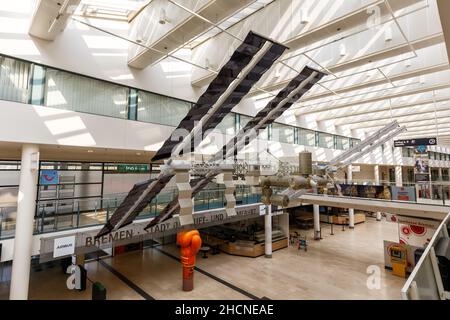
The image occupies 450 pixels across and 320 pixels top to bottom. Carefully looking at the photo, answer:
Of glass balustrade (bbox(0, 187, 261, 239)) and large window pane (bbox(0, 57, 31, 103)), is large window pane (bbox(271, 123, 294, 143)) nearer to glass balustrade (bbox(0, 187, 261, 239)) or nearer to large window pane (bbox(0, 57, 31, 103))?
glass balustrade (bbox(0, 187, 261, 239))

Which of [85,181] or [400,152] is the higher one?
[400,152]

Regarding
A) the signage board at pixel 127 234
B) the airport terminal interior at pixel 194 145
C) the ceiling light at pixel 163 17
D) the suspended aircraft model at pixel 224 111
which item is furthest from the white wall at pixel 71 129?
the ceiling light at pixel 163 17

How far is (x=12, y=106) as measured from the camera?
7785 mm

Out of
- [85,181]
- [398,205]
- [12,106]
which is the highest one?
[12,106]

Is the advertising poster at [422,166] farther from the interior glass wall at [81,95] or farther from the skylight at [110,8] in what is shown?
the skylight at [110,8]

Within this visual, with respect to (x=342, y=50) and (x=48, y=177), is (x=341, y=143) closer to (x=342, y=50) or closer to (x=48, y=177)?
(x=342, y=50)

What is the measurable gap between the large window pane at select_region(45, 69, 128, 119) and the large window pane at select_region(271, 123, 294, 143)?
10990mm

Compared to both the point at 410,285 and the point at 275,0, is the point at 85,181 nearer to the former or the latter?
the point at 275,0

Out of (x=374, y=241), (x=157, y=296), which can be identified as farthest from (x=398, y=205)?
(x=157, y=296)

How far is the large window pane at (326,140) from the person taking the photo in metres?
23.2

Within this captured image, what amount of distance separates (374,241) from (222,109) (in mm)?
19873

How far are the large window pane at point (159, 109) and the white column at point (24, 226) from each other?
4.33 metres

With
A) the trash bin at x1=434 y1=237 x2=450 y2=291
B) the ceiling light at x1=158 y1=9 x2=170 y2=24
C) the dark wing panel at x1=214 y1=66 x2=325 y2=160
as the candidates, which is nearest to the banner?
the dark wing panel at x1=214 y1=66 x2=325 y2=160

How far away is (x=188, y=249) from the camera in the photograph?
37.2 feet
